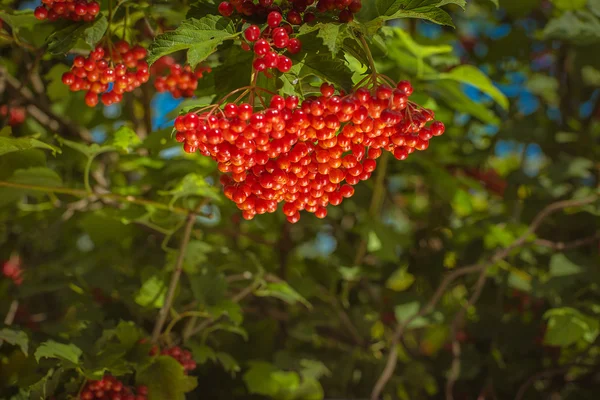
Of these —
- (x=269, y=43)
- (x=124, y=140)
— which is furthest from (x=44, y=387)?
(x=269, y=43)

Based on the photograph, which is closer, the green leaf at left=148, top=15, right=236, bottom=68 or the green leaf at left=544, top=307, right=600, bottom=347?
the green leaf at left=148, top=15, right=236, bottom=68

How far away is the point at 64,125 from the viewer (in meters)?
1.46

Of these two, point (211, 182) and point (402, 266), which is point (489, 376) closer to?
point (402, 266)

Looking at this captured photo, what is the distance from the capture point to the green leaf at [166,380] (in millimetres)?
975

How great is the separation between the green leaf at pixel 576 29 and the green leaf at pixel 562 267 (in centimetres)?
50

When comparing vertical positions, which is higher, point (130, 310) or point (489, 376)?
point (130, 310)

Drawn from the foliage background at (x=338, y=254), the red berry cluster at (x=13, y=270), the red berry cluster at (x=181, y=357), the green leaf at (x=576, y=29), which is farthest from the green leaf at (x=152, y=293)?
the green leaf at (x=576, y=29)

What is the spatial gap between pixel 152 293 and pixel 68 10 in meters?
0.55

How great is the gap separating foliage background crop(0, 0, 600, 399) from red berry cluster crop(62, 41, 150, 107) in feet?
0.26

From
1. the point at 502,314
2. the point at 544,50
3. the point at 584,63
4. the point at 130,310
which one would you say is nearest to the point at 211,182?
the point at 130,310

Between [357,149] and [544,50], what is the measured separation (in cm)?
142

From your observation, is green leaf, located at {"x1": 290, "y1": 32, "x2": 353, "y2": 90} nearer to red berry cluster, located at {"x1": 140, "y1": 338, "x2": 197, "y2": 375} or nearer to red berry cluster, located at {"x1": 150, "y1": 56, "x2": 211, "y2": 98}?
red berry cluster, located at {"x1": 150, "y1": 56, "x2": 211, "y2": 98}

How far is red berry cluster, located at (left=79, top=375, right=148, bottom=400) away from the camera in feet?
3.01

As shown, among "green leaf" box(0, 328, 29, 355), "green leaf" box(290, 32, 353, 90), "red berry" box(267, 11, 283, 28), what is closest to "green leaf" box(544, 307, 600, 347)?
"green leaf" box(290, 32, 353, 90)
